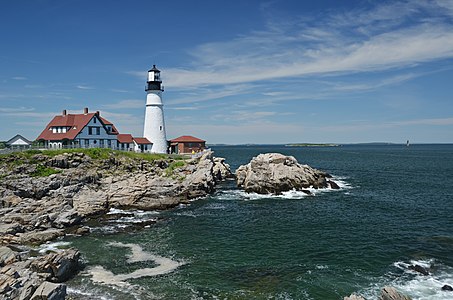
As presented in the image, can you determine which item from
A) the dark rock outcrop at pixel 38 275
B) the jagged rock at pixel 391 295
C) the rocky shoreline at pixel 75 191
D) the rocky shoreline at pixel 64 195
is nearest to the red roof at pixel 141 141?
the rocky shoreline at pixel 64 195

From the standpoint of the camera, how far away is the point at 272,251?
27266 millimetres

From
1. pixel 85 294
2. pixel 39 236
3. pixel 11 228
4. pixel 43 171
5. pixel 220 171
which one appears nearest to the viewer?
pixel 85 294

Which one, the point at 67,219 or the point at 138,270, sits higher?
the point at 67,219

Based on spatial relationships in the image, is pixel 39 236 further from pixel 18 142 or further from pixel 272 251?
pixel 18 142

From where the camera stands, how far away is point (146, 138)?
64312 millimetres

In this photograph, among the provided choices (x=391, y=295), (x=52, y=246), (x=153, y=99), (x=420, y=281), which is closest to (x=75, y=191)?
(x=52, y=246)

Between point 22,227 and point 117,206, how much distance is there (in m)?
11.9

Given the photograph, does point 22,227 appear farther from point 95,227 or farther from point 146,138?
point 146,138

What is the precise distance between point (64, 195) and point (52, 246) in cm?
1354

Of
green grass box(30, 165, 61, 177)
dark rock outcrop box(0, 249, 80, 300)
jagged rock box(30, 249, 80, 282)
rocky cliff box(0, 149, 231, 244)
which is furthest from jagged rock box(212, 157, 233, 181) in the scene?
dark rock outcrop box(0, 249, 80, 300)

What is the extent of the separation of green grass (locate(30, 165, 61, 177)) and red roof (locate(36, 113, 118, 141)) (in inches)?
Answer: 510

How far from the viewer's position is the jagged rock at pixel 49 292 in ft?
54.7

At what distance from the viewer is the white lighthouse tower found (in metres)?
61.9

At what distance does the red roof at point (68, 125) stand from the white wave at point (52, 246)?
104ft
